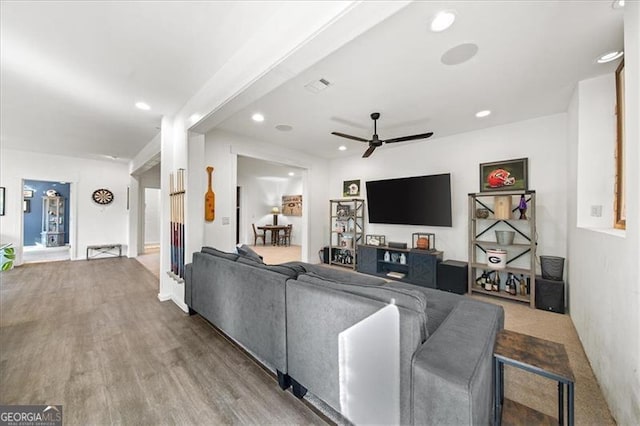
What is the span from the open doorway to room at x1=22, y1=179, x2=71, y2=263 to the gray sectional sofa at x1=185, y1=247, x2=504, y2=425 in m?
10.1

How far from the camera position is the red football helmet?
149 inches

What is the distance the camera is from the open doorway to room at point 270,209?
879 cm

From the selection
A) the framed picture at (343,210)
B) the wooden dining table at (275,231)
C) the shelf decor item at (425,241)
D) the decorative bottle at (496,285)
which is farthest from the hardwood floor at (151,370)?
the wooden dining table at (275,231)

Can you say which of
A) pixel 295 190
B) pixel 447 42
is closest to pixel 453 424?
pixel 447 42

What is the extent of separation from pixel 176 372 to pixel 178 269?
1.71m

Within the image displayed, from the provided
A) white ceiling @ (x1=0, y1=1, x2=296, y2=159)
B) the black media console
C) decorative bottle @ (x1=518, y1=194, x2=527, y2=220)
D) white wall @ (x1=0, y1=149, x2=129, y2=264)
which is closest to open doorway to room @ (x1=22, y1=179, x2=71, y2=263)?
white wall @ (x1=0, y1=149, x2=129, y2=264)

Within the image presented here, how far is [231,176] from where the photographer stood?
164 inches

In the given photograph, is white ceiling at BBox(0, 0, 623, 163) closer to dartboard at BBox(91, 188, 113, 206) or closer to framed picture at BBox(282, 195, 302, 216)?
dartboard at BBox(91, 188, 113, 206)

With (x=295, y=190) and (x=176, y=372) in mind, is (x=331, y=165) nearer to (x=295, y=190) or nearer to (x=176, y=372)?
(x=295, y=190)

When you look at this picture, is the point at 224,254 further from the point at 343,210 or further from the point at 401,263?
the point at 343,210

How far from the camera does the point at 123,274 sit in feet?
16.5

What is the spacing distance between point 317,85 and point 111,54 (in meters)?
1.88

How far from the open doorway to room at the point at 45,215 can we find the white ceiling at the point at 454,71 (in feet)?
29.6

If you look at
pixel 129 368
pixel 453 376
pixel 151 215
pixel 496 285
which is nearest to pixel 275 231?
pixel 151 215
